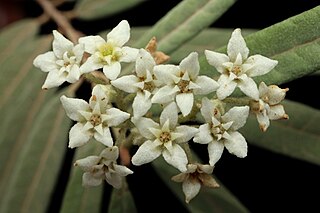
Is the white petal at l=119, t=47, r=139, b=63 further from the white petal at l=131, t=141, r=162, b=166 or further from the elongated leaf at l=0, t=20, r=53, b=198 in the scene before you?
the elongated leaf at l=0, t=20, r=53, b=198

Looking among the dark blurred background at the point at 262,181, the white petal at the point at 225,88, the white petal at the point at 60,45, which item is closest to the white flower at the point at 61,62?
the white petal at the point at 60,45

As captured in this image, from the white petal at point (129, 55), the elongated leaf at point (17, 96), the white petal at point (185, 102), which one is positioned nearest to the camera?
the white petal at point (185, 102)

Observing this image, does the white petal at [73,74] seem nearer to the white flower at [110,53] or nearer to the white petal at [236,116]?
the white flower at [110,53]

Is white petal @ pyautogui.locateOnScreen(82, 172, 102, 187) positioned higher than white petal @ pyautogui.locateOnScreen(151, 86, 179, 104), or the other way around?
white petal @ pyautogui.locateOnScreen(151, 86, 179, 104)

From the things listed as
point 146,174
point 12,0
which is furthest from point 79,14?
point 146,174

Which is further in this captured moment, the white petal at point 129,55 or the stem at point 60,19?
the stem at point 60,19

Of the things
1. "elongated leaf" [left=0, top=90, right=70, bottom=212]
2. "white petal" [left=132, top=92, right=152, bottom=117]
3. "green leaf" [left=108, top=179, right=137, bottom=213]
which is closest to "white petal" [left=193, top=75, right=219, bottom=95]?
"white petal" [left=132, top=92, right=152, bottom=117]
